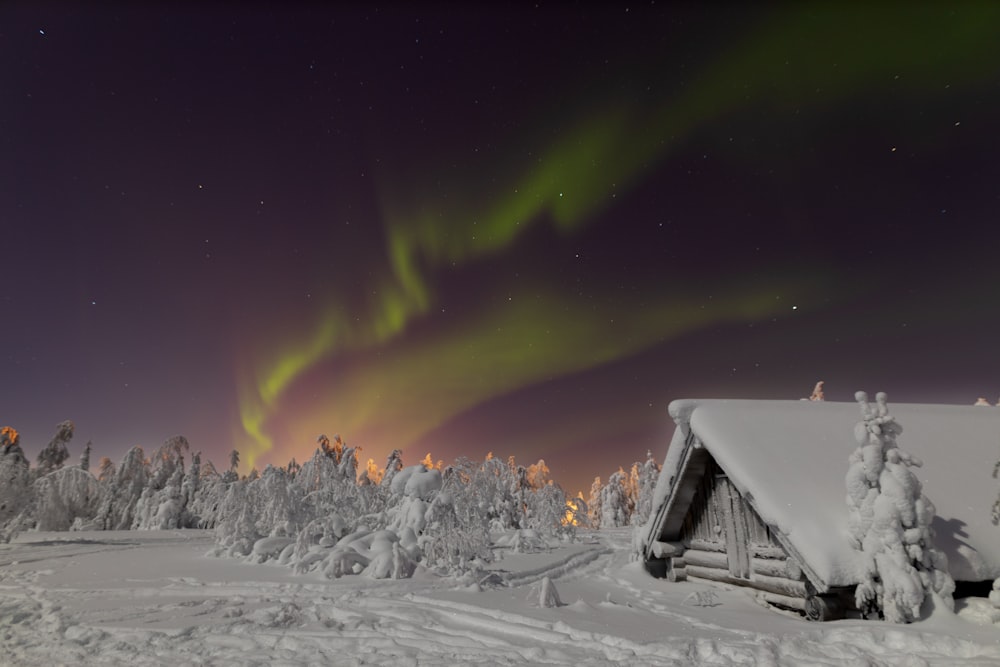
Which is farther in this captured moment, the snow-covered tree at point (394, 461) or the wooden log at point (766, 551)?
the snow-covered tree at point (394, 461)

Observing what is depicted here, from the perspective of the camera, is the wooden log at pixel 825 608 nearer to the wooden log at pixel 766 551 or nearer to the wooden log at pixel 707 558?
the wooden log at pixel 766 551

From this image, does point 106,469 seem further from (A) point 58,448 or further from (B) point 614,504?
(B) point 614,504

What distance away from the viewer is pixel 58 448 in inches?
1535

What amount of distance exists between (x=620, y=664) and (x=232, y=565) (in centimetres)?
Answer: 1456

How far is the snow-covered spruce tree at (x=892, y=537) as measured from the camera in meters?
7.00

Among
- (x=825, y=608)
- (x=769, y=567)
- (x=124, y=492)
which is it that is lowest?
(x=124, y=492)

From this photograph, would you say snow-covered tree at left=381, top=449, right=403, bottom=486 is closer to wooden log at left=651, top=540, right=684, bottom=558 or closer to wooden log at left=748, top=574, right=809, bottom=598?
wooden log at left=651, top=540, right=684, bottom=558

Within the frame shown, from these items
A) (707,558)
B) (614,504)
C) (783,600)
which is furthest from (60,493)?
(614,504)

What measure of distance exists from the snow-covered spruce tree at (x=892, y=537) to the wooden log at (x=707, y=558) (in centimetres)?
330

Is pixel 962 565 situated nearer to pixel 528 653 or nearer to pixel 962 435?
pixel 962 435

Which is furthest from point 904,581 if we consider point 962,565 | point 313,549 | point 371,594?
point 313,549

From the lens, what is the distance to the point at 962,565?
302 inches

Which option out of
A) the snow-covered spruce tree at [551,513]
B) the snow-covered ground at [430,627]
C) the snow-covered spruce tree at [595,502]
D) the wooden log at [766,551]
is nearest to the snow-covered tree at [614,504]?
the snow-covered spruce tree at [595,502]

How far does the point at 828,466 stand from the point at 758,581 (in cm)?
258
